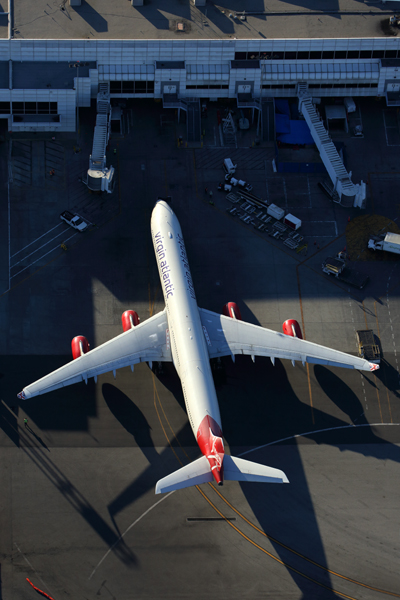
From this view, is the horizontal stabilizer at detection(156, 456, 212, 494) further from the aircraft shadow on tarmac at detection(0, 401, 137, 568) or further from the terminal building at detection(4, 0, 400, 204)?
the terminal building at detection(4, 0, 400, 204)

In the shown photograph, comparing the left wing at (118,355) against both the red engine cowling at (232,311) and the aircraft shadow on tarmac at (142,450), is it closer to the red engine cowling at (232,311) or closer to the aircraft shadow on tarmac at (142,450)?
the aircraft shadow on tarmac at (142,450)

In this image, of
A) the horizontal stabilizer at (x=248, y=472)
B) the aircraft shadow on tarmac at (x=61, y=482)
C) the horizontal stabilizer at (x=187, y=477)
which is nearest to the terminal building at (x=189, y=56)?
the aircraft shadow on tarmac at (x=61, y=482)

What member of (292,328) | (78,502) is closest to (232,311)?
(292,328)

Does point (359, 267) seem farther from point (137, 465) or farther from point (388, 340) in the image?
point (137, 465)

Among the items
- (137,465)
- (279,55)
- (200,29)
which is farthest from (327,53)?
(137,465)

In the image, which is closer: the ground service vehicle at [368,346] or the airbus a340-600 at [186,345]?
the airbus a340-600 at [186,345]

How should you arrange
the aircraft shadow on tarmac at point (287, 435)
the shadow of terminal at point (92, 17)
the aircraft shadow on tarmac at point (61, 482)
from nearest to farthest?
the aircraft shadow on tarmac at point (61, 482) < the aircraft shadow on tarmac at point (287, 435) < the shadow of terminal at point (92, 17)

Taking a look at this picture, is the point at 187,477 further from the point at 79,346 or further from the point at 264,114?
the point at 264,114
